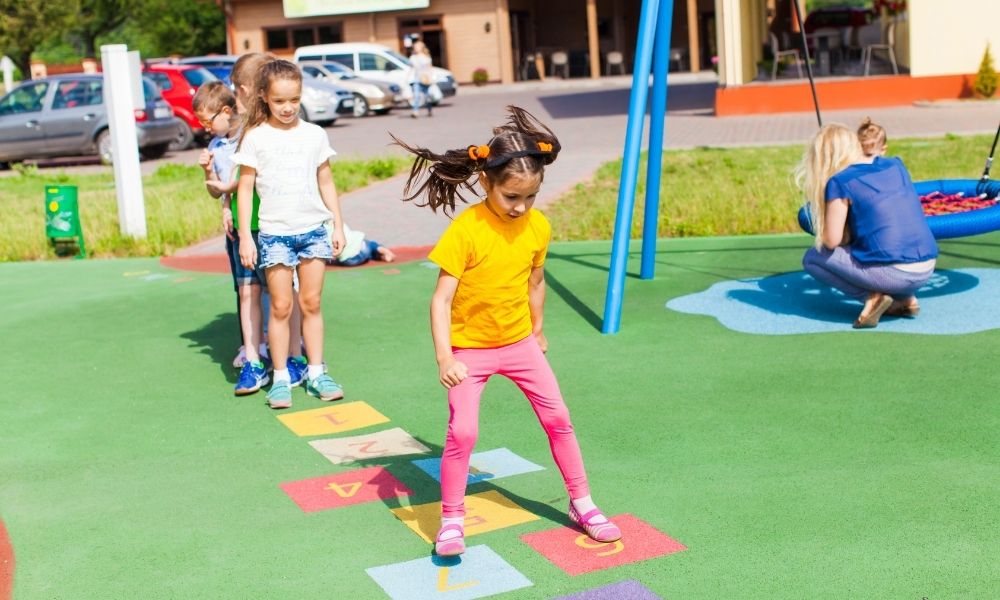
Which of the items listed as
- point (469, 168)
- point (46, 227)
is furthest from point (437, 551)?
point (46, 227)

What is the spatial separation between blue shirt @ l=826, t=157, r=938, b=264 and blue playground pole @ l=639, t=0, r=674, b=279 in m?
1.60

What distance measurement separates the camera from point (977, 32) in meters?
22.1

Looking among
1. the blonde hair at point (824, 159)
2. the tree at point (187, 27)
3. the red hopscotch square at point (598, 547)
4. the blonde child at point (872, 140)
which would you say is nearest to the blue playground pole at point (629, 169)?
the blonde hair at point (824, 159)

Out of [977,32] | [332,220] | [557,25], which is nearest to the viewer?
[332,220]

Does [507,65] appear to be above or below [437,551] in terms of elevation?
above

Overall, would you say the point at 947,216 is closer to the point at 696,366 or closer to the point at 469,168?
the point at 696,366

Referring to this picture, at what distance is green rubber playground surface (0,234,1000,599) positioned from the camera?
3.88 meters

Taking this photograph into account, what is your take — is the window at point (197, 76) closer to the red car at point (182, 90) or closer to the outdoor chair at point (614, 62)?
the red car at point (182, 90)

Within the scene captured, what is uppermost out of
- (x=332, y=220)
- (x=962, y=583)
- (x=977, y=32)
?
(x=977, y=32)

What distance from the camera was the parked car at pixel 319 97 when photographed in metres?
26.7

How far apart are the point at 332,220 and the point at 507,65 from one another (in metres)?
39.4

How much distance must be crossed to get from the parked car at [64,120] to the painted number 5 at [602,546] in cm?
1872

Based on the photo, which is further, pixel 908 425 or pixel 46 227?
pixel 46 227

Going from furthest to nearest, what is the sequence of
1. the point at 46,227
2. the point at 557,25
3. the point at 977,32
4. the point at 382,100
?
the point at 557,25
the point at 382,100
the point at 977,32
the point at 46,227
